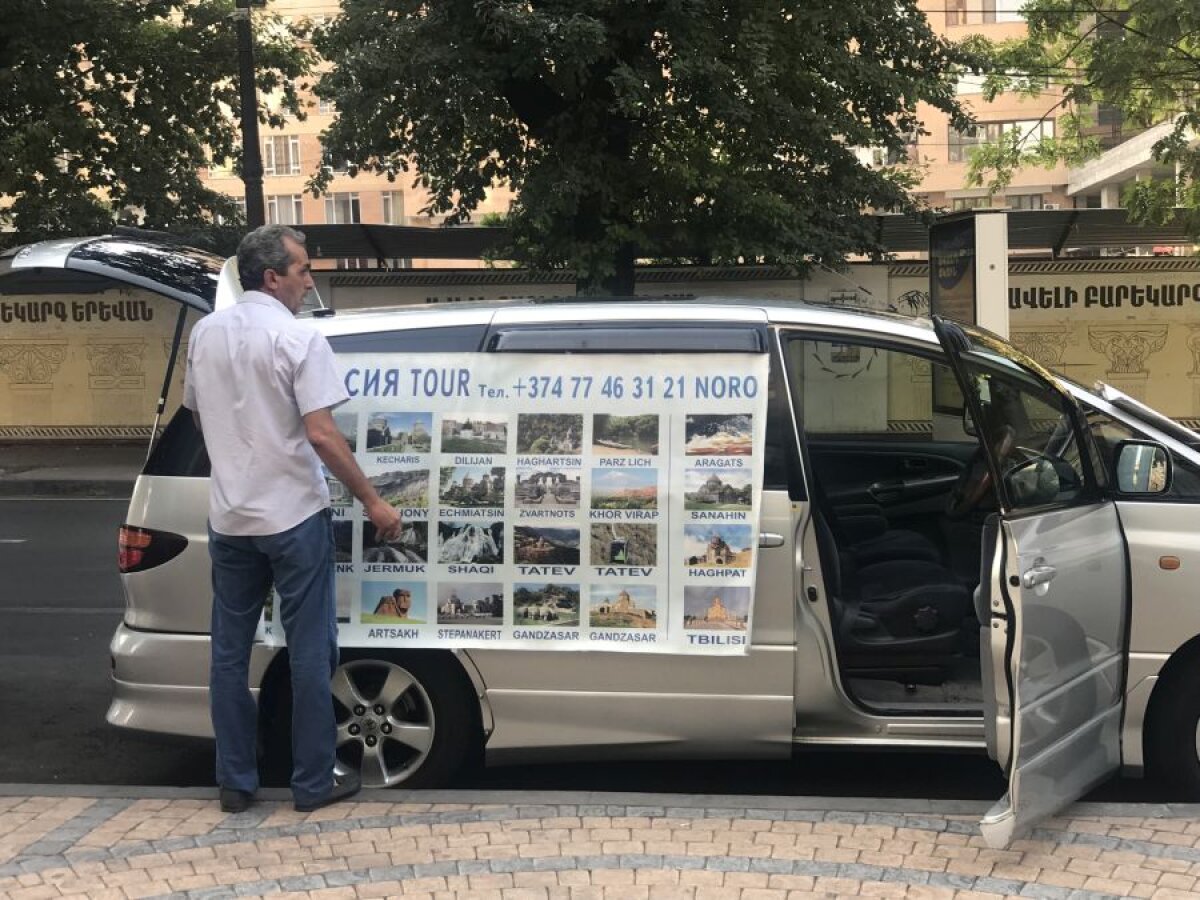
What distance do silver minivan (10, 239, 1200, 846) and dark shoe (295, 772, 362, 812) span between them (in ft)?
0.40

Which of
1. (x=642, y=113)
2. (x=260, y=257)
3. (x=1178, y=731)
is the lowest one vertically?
(x=1178, y=731)

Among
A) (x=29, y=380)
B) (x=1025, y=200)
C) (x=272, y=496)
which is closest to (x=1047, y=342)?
(x=29, y=380)

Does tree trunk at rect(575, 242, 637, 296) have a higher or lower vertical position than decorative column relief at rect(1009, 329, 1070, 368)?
higher

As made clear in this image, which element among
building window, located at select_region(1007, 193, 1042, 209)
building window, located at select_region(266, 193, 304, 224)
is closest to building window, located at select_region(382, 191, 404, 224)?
building window, located at select_region(266, 193, 304, 224)

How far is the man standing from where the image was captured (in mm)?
4059

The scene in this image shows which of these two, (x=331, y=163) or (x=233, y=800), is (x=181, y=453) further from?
(x=331, y=163)

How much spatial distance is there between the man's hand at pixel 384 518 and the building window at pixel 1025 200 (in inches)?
1884

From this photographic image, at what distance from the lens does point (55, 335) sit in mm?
18406

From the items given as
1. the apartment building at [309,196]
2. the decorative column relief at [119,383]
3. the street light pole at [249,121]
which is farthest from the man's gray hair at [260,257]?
the apartment building at [309,196]

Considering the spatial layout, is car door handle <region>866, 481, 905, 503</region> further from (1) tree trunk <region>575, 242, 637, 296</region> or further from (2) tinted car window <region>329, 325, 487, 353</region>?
(1) tree trunk <region>575, 242, 637, 296</region>

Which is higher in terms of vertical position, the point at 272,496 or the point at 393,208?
the point at 393,208

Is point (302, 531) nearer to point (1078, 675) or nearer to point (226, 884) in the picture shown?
point (226, 884)

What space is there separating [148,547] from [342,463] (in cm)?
102

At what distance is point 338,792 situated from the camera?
435 cm
